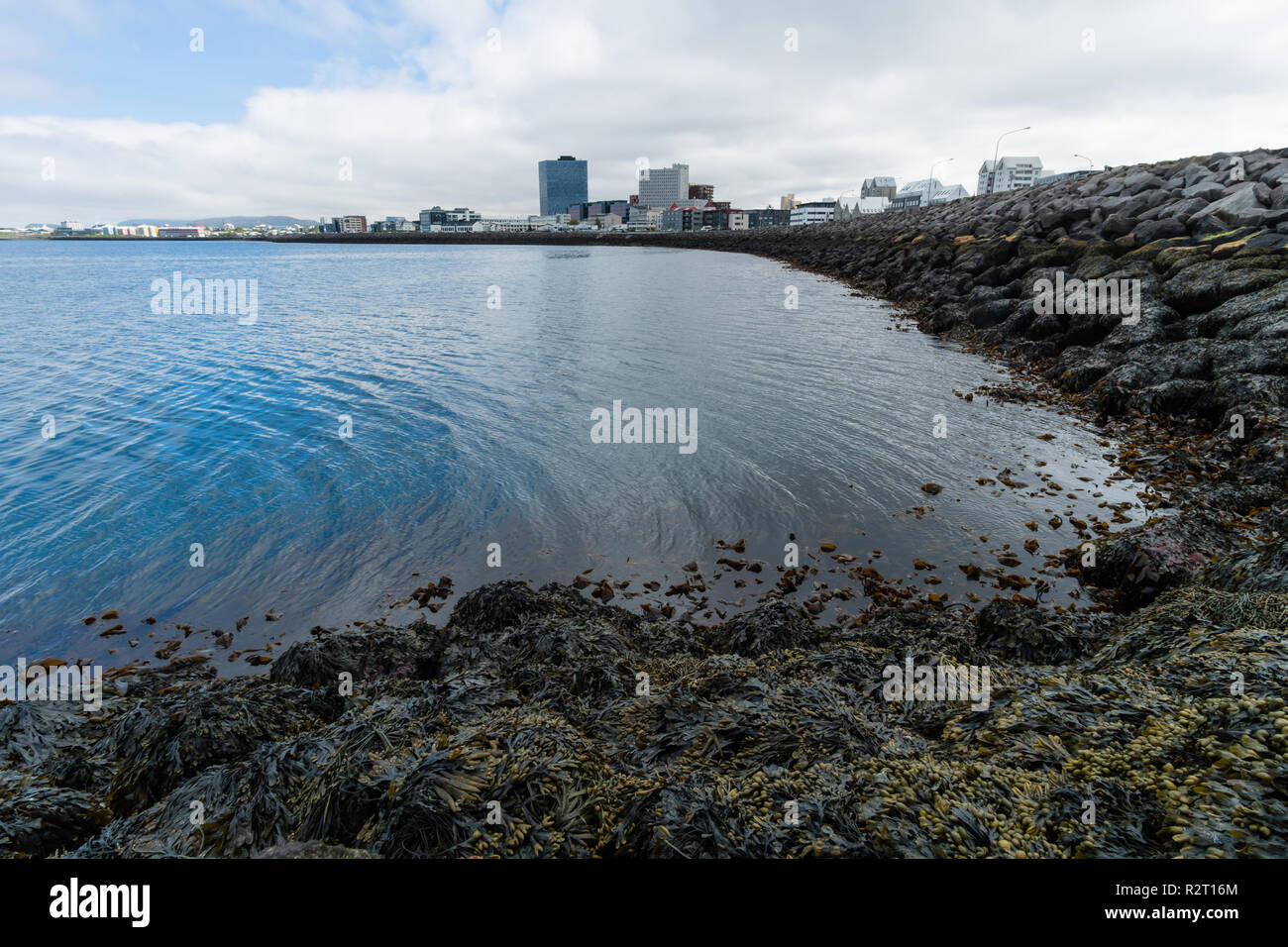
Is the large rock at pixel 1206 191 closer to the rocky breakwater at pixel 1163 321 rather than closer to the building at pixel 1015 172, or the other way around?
the rocky breakwater at pixel 1163 321

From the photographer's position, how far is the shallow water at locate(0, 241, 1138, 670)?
1038cm

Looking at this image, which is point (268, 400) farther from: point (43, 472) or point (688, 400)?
point (688, 400)

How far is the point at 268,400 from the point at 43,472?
22.4 feet

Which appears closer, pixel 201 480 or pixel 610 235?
pixel 201 480

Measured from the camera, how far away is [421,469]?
14.7 metres

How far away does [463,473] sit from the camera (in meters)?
14.5

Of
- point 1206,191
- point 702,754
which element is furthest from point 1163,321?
point 702,754

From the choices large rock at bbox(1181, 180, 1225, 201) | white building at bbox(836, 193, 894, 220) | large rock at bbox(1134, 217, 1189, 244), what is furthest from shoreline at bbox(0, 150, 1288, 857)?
white building at bbox(836, 193, 894, 220)

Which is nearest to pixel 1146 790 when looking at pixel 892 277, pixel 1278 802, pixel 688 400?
pixel 1278 802

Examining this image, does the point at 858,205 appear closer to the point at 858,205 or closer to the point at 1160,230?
the point at 858,205

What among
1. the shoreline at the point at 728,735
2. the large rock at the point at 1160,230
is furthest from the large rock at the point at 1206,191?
the shoreline at the point at 728,735

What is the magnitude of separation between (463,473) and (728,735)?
35.4 ft

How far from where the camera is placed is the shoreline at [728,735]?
405 centimetres

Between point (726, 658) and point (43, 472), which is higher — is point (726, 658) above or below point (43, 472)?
below
